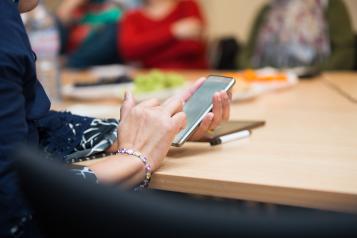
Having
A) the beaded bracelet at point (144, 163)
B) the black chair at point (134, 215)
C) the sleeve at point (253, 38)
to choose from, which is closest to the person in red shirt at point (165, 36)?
the sleeve at point (253, 38)

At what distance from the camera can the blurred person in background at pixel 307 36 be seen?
2.50 m

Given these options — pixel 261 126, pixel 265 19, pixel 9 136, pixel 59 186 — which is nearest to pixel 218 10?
pixel 265 19

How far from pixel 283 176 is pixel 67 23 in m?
3.01

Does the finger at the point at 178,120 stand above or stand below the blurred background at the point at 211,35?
above

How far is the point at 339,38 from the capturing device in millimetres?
2516

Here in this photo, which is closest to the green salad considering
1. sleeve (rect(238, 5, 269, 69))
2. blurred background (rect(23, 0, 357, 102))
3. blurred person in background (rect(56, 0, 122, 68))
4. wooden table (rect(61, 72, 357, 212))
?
blurred background (rect(23, 0, 357, 102))

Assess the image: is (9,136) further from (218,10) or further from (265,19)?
(218,10)

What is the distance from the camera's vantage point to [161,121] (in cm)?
76

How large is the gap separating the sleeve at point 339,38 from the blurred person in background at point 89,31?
1371 mm

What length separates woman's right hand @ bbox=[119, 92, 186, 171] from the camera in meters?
0.76

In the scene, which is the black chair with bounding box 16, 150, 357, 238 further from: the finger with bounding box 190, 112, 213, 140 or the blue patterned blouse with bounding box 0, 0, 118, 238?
the finger with bounding box 190, 112, 213, 140

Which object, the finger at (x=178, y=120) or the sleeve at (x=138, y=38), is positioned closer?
the finger at (x=178, y=120)

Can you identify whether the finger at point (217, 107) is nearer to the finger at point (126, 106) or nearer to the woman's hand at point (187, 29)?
the finger at point (126, 106)

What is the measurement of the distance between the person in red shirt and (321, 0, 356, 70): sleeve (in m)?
0.81
